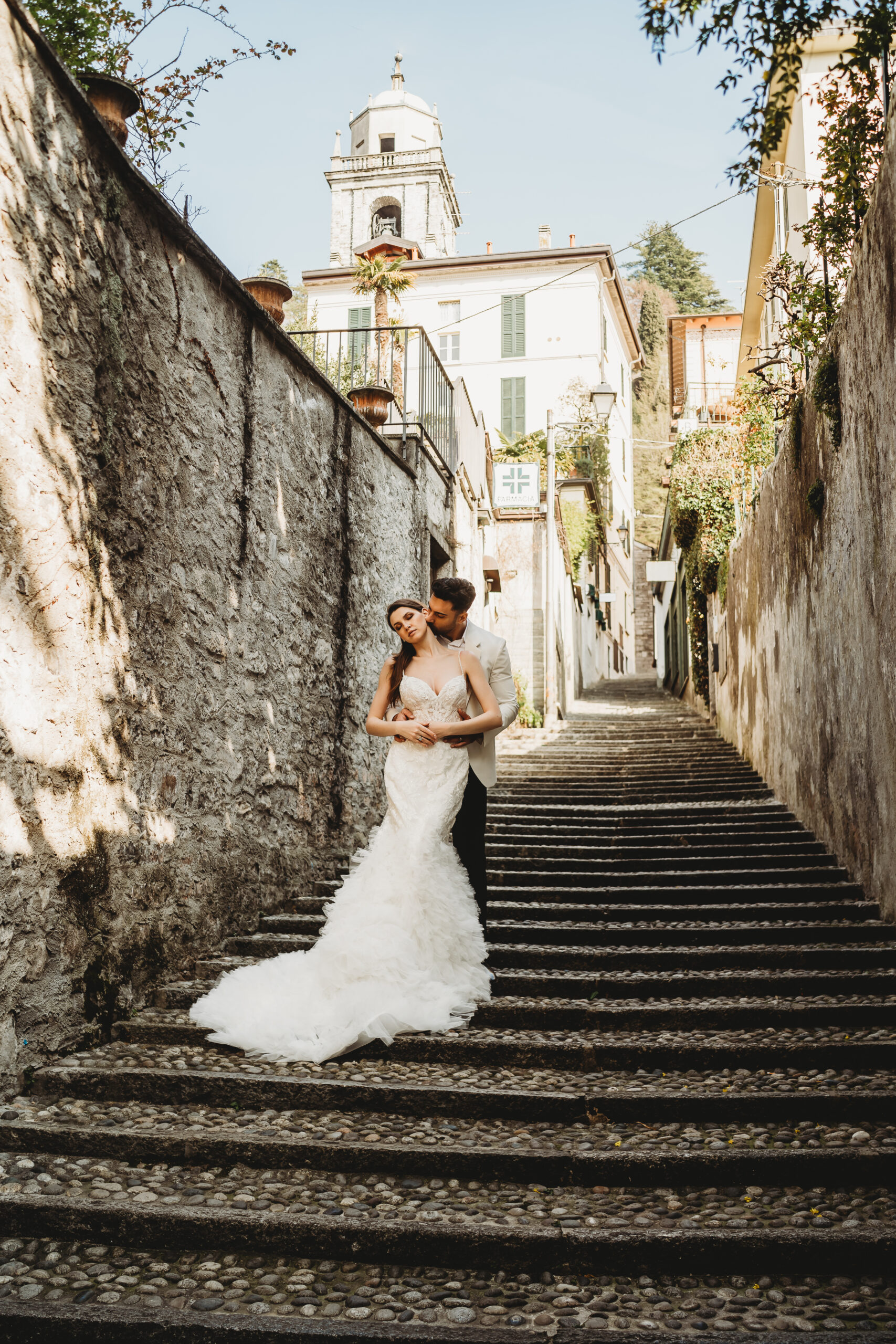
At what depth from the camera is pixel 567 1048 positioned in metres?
3.70

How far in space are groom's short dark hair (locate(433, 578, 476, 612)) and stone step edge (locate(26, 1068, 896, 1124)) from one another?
1908mm

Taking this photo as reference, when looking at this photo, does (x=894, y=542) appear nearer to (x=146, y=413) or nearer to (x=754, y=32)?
(x=754, y=32)

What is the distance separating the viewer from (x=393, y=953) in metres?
3.97

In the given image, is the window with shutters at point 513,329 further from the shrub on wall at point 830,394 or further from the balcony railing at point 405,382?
the shrub on wall at point 830,394

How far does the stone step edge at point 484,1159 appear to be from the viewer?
9.37 ft

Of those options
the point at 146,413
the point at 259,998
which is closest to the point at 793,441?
the point at 146,413

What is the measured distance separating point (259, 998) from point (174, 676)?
1441 millimetres

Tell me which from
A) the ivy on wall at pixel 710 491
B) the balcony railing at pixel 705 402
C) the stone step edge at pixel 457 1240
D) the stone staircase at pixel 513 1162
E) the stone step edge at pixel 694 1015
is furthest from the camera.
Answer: the balcony railing at pixel 705 402

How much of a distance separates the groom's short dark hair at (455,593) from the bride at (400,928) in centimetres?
12

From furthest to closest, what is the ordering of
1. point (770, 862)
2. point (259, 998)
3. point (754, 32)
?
point (770, 862)
point (259, 998)
point (754, 32)

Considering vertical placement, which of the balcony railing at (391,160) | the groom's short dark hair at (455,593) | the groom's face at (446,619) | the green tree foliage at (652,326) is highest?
the balcony railing at (391,160)

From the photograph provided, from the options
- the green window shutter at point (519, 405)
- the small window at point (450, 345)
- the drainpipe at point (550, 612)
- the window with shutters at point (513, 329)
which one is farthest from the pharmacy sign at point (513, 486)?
the small window at point (450, 345)

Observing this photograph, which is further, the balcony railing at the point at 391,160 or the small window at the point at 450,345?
the balcony railing at the point at 391,160

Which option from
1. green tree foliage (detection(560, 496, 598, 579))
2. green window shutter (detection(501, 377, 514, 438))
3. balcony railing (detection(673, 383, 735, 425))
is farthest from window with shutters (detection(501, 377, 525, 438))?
green tree foliage (detection(560, 496, 598, 579))
